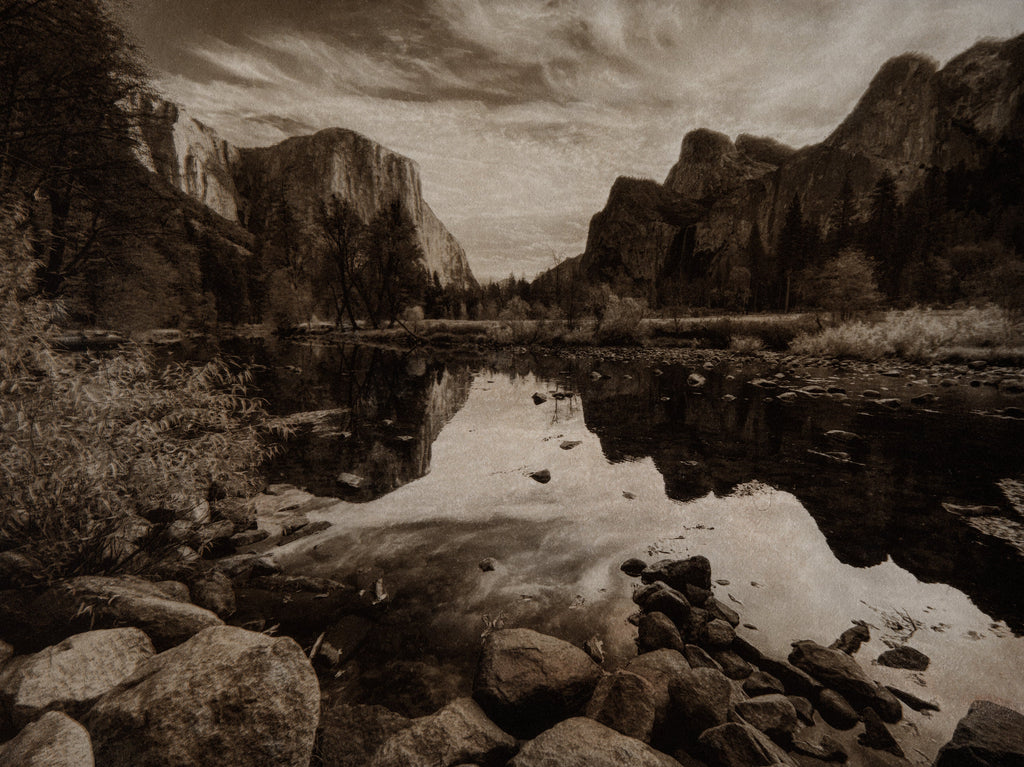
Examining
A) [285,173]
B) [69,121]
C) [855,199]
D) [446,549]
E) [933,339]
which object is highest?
[285,173]

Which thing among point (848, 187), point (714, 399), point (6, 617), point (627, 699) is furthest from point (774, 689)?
point (848, 187)

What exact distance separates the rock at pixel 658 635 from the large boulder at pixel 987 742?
1638 millimetres

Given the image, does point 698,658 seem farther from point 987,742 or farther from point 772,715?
point 987,742

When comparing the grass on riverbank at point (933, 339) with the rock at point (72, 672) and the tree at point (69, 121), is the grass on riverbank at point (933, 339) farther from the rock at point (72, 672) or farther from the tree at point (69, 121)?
the tree at point (69, 121)

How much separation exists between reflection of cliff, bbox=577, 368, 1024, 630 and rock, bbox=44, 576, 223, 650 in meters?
6.48

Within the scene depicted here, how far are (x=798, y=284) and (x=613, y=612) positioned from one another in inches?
2874

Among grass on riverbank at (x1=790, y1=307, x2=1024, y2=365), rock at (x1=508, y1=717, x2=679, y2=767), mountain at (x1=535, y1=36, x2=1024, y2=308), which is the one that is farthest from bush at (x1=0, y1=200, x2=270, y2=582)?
mountain at (x1=535, y1=36, x2=1024, y2=308)

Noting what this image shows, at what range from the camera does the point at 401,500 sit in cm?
668

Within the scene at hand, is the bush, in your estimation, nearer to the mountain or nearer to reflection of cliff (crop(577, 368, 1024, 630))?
reflection of cliff (crop(577, 368, 1024, 630))

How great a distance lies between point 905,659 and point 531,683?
3.26 meters

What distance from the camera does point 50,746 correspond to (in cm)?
191

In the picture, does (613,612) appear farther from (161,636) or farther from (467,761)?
(161,636)

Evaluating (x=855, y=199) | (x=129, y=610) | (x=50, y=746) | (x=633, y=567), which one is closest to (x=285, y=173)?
(x=855, y=199)

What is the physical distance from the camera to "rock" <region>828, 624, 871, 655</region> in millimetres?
3488
